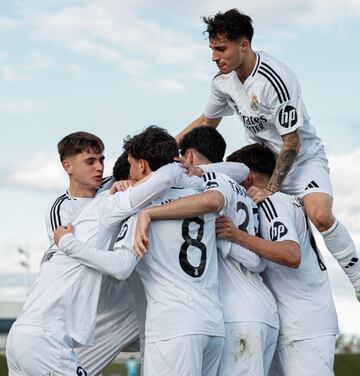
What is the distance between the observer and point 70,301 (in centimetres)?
791

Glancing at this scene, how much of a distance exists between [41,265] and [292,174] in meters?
2.94

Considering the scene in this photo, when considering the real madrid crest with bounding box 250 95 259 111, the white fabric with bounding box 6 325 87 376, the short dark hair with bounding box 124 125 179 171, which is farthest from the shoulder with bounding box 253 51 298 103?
the white fabric with bounding box 6 325 87 376

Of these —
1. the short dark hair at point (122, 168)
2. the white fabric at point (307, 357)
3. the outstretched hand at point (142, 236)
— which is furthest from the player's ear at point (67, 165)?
the white fabric at point (307, 357)

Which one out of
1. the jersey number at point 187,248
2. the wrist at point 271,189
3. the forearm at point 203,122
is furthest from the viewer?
the forearm at point 203,122

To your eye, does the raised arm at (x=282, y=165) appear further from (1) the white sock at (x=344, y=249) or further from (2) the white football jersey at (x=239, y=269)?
(1) the white sock at (x=344, y=249)

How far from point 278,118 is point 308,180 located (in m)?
0.71

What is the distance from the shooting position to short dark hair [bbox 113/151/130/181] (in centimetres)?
872

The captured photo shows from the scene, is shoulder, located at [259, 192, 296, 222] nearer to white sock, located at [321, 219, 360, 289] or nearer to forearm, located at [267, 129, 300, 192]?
forearm, located at [267, 129, 300, 192]

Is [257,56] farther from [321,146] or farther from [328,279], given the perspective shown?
[328,279]

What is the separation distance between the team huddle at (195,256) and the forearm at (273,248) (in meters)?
0.01

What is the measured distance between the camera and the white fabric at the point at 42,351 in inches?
308

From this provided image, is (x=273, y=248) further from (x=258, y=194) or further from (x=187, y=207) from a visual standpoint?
(x=187, y=207)

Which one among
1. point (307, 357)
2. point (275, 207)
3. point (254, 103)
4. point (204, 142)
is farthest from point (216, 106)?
point (307, 357)

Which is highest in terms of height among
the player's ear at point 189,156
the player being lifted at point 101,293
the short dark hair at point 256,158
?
the short dark hair at point 256,158
